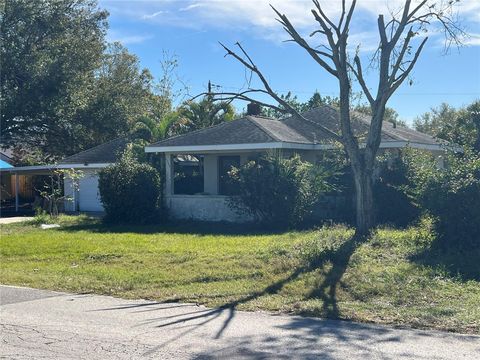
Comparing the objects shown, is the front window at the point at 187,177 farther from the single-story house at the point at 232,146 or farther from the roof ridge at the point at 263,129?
the roof ridge at the point at 263,129

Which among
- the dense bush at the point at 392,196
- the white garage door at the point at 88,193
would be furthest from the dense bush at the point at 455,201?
the white garage door at the point at 88,193

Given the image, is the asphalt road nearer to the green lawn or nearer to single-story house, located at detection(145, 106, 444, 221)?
the green lawn

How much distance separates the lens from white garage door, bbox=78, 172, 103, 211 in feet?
88.7

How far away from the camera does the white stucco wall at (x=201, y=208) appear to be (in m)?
19.9

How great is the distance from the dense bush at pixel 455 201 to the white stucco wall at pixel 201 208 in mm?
7974

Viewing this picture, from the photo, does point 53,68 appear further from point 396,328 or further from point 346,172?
point 396,328

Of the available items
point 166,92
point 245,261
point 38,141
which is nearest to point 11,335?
point 245,261

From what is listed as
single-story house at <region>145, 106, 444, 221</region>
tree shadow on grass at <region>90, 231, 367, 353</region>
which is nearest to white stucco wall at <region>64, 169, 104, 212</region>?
single-story house at <region>145, 106, 444, 221</region>

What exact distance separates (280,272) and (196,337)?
13.0 ft

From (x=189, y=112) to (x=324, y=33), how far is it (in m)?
15.4

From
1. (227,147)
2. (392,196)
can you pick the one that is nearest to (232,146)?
(227,147)

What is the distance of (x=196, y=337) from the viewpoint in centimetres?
673

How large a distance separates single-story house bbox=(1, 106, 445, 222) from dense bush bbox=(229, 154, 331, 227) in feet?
4.63

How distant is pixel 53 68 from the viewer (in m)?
30.4
